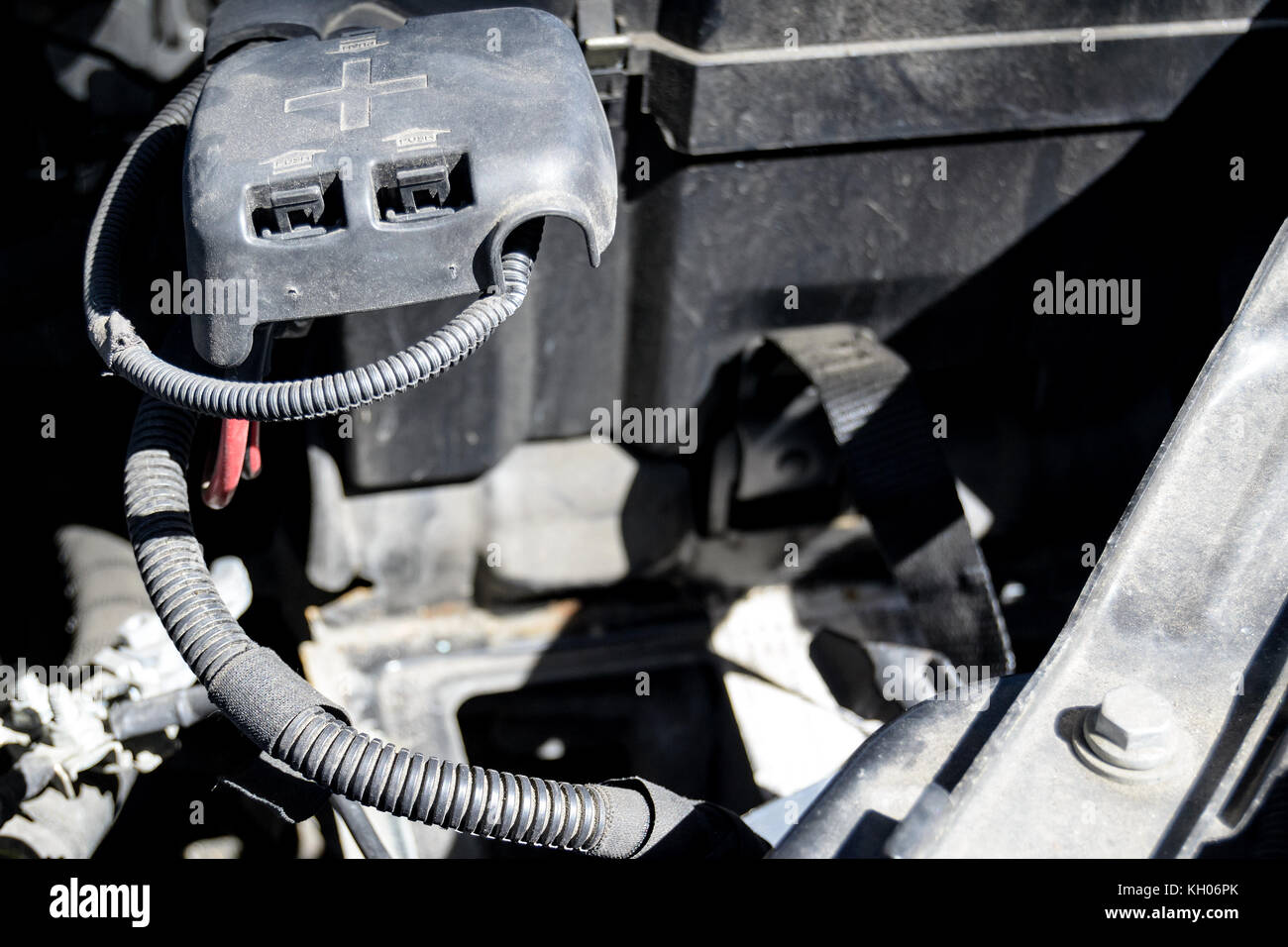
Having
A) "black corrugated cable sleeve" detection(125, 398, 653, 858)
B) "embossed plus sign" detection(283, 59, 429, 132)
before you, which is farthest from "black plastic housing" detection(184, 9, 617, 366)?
"black corrugated cable sleeve" detection(125, 398, 653, 858)

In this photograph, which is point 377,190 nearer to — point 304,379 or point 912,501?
point 304,379

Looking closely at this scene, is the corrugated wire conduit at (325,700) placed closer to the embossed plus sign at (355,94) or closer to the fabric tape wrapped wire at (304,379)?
the fabric tape wrapped wire at (304,379)

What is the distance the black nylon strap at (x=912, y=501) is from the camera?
1.21 metres


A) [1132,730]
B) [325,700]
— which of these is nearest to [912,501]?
[1132,730]

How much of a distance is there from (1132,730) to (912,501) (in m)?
0.51

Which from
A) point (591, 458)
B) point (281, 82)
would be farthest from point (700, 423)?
point (281, 82)

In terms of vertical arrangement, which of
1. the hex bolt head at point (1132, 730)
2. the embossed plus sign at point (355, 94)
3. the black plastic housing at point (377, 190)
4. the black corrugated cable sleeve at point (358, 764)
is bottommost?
the black corrugated cable sleeve at point (358, 764)

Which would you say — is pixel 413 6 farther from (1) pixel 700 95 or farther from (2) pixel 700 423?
(2) pixel 700 423

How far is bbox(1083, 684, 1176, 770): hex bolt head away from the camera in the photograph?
74cm

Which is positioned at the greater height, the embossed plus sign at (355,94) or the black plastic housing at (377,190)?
the embossed plus sign at (355,94)

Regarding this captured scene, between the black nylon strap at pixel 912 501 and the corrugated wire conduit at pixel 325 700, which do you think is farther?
the black nylon strap at pixel 912 501

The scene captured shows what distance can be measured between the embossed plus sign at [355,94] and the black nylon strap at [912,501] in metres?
0.51

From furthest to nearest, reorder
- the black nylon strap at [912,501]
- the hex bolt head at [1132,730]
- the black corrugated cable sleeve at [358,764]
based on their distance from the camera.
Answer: the black nylon strap at [912,501] < the black corrugated cable sleeve at [358,764] < the hex bolt head at [1132,730]

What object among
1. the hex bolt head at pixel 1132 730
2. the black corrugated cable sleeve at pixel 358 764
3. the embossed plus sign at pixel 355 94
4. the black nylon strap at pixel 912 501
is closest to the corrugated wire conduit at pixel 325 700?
the black corrugated cable sleeve at pixel 358 764
